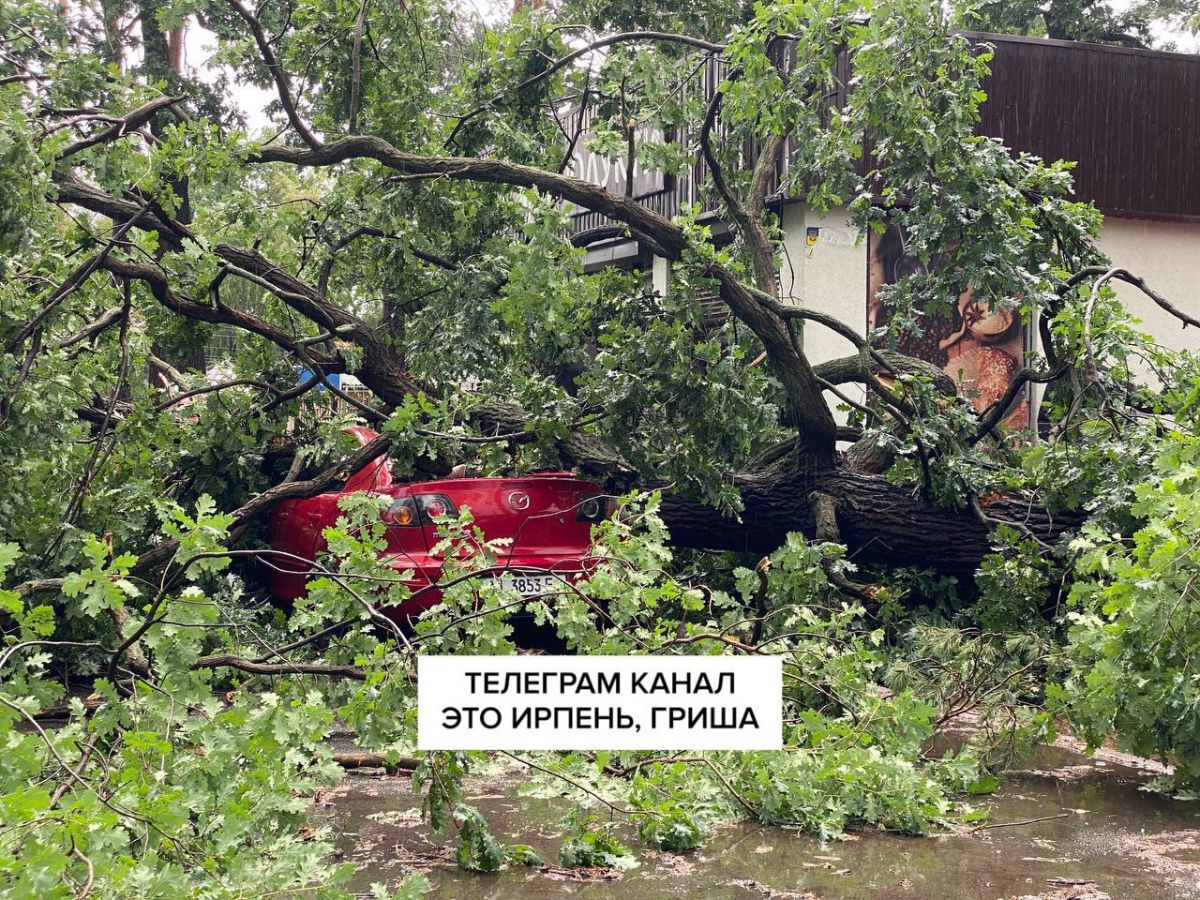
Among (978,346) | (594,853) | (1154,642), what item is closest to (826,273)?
(978,346)

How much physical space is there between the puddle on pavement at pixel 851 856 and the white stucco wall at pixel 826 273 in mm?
9455

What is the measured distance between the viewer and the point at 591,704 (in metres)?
4.14

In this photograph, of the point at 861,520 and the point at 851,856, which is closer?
the point at 851,856

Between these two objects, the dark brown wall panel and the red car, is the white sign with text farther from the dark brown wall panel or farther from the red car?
the dark brown wall panel

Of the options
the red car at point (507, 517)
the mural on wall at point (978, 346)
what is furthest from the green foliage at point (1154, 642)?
the mural on wall at point (978, 346)

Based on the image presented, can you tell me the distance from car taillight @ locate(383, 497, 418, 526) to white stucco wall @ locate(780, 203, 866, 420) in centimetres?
775

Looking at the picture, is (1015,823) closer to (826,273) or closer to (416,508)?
(416,508)

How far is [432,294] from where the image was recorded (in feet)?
27.4

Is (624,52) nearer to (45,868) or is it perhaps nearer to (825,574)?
(825,574)

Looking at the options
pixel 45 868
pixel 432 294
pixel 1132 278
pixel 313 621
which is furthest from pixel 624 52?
pixel 45 868

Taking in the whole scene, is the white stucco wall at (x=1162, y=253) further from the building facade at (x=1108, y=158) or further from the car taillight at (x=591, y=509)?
the car taillight at (x=591, y=509)

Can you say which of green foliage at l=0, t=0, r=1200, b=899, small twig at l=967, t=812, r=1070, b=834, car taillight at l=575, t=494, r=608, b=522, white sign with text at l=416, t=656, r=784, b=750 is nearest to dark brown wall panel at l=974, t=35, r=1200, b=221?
green foliage at l=0, t=0, r=1200, b=899

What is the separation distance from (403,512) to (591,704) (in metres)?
3.01

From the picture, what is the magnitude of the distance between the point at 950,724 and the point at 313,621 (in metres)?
3.34
